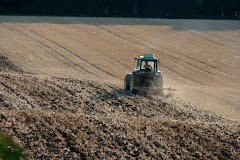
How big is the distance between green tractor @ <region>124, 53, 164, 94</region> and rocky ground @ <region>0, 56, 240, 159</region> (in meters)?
1.23

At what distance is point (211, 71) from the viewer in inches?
1030

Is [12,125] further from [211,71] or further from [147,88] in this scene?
[211,71]

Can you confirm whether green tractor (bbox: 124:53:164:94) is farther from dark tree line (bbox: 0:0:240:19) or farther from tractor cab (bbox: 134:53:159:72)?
dark tree line (bbox: 0:0:240:19)

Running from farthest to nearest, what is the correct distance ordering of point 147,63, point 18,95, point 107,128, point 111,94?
point 147,63 → point 111,94 → point 18,95 → point 107,128

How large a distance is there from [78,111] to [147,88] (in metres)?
4.54

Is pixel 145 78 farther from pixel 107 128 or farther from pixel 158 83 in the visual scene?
pixel 107 128

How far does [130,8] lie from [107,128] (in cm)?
4101

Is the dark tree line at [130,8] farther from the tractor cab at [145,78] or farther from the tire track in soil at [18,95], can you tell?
the tire track in soil at [18,95]

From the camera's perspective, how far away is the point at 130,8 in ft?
161

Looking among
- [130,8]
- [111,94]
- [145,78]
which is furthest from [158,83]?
[130,8]

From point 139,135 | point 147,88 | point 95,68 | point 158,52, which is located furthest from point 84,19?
point 139,135

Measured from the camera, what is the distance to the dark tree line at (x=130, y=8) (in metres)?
46.0

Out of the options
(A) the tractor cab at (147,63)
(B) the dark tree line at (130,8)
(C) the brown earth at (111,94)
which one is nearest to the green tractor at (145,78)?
(A) the tractor cab at (147,63)

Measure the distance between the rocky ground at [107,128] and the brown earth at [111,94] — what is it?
3 cm
